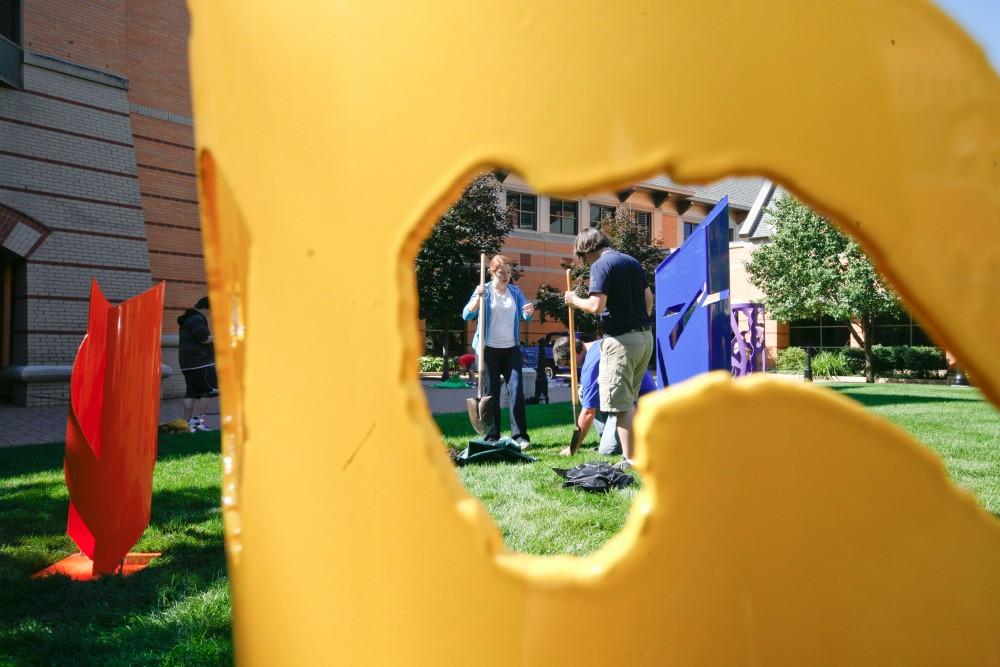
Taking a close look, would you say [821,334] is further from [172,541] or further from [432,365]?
[172,541]

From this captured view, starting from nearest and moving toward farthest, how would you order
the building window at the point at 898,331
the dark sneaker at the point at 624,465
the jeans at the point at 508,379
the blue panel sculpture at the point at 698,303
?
the dark sneaker at the point at 624,465 < the blue panel sculpture at the point at 698,303 < the jeans at the point at 508,379 < the building window at the point at 898,331

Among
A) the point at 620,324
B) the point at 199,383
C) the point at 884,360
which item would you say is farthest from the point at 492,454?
the point at 884,360

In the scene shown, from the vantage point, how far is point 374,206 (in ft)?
2.69

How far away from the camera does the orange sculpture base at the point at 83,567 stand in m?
3.01

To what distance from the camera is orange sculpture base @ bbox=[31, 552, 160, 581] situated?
3014mm

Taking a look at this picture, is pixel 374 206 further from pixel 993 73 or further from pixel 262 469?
pixel 993 73

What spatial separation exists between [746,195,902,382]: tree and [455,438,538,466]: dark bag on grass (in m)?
17.7

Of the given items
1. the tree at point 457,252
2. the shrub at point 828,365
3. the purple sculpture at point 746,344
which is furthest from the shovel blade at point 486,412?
the shrub at point 828,365

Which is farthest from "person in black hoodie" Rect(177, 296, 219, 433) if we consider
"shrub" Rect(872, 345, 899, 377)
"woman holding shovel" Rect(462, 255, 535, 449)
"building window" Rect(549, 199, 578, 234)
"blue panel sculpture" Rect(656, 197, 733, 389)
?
"building window" Rect(549, 199, 578, 234)

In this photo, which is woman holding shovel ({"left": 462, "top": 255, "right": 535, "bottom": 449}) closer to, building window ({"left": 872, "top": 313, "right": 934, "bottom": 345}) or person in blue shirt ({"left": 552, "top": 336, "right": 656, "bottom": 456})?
person in blue shirt ({"left": 552, "top": 336, "right": 656, "bottom": 456})

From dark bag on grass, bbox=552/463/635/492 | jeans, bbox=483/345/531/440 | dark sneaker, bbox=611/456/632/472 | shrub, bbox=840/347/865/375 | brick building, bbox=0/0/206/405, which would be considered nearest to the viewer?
dark bag on grass, bbox=552/463/635/492

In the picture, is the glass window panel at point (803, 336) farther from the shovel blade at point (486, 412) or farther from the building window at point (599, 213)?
the shovel blade at point (486, 412)

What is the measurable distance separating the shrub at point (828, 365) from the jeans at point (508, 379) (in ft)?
59.4

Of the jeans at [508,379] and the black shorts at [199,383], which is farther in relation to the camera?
the black shorts at [199,383]
